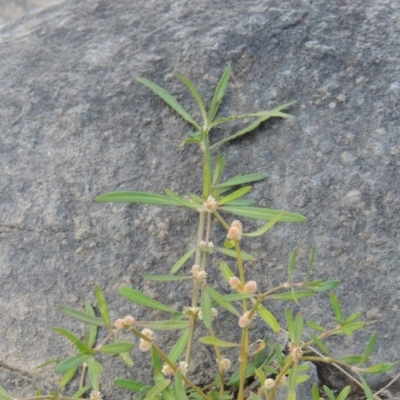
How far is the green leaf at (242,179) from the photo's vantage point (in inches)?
49.8

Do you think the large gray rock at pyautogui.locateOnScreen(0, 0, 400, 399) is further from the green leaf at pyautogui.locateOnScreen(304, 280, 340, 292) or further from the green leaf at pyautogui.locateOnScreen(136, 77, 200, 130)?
the green leaf at pyautogui.locateOnScreen(304, 280, 340, 292)

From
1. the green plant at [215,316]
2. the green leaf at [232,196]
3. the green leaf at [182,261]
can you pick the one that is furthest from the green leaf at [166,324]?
the green leaf at [232,196]

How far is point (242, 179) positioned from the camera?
1.28 meters

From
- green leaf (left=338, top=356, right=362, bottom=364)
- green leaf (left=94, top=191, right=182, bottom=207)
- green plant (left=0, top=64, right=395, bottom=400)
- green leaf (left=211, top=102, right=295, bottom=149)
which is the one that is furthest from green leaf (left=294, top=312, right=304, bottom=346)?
green leaf (left=211, top=102, right=295, bottom=149)

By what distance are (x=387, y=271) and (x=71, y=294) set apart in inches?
24.3

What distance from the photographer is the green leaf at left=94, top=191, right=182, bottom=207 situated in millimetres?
1112

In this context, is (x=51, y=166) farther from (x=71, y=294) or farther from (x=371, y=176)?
(x=371, y=176)

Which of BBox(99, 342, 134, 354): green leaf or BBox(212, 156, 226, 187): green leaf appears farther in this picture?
BBox(212, 156, 226, 187): green leaf

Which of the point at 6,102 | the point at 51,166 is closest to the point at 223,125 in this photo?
the point at 51,166

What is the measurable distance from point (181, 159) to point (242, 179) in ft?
0.50

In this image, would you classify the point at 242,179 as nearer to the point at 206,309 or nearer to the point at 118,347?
the point at 206,309

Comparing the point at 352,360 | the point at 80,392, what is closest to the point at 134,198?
the point at 80,392

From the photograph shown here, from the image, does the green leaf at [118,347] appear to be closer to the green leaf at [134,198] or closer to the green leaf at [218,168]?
the green leaf at [134,198]

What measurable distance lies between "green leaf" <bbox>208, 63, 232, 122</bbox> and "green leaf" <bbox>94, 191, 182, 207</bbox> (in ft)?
0.81
